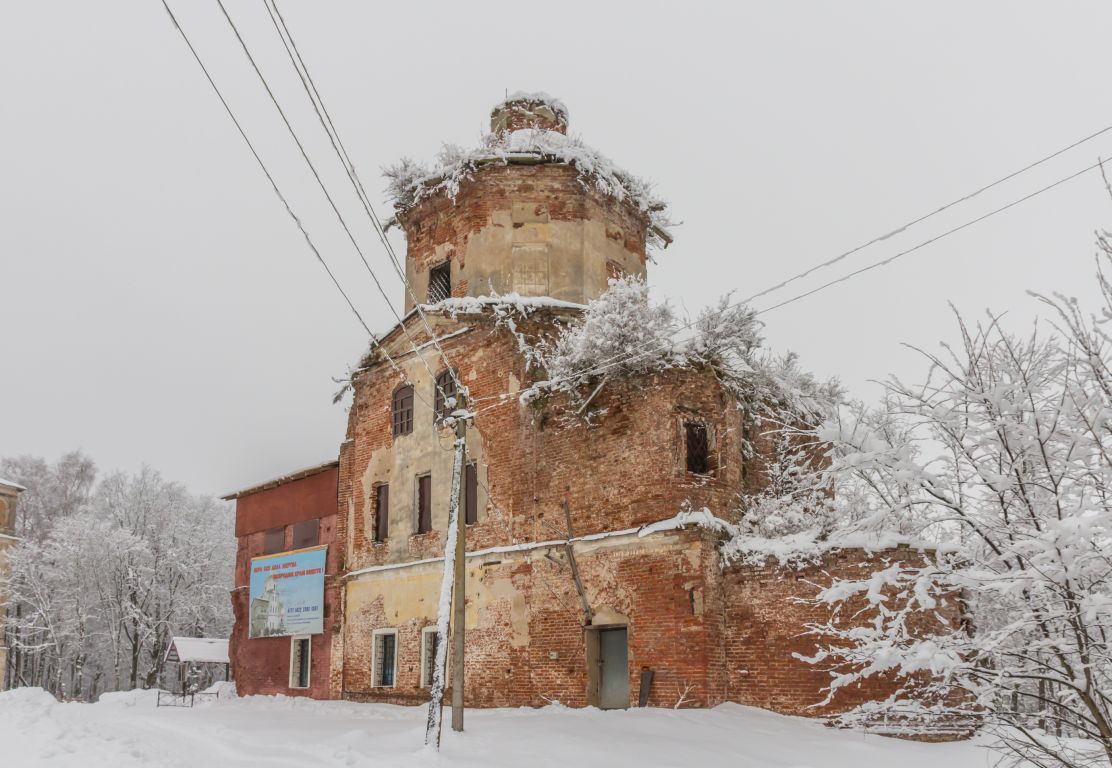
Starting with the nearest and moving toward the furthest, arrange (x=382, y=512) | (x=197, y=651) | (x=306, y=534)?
1. (x=382, y=512)
2. (x=306, y=534)
3. (x=197, y=651)

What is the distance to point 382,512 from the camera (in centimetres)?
2367

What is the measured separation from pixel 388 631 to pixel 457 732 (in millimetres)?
8307

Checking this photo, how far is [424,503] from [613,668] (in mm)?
6549

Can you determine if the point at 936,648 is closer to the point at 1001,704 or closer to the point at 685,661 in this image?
the point at 1001,704

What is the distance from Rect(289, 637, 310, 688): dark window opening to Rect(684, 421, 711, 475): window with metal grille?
13.2 m

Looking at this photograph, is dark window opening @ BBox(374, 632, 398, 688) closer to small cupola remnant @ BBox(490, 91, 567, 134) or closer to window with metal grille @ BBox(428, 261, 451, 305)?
window with metal grille @ BBox(428, 261, 451, 305)

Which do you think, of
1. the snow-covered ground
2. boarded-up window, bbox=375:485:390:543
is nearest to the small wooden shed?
boarded-up window, bbox=375:485:390:543

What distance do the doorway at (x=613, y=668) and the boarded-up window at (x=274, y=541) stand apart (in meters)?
13.1

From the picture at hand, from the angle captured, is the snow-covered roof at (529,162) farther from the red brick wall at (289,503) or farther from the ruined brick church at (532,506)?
the red brick wall at (289,503)

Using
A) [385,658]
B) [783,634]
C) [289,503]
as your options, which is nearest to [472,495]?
[385,658]

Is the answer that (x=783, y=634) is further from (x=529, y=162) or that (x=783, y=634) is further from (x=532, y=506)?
(x=529, y=162)

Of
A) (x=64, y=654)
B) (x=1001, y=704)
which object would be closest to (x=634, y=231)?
(x=1001, y=704)

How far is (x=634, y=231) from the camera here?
24219 mm

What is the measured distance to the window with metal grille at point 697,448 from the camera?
18484mm
